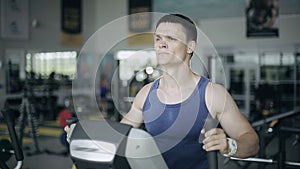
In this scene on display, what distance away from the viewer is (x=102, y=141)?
3.94ft

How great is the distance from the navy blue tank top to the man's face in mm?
194

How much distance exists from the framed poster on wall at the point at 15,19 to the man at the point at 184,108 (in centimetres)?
978

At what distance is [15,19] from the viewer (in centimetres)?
1091

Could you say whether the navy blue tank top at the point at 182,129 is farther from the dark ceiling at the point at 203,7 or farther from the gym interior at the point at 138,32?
the dark ceiling at the point at 203,7

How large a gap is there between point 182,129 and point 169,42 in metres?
0.34

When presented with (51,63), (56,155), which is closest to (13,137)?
(56,155)

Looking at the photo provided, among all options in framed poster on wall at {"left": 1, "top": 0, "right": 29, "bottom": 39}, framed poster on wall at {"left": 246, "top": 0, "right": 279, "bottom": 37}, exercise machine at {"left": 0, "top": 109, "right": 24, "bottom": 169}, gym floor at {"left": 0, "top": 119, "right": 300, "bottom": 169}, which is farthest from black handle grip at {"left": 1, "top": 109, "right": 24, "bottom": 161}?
framed poster on wall at {"left": 246, "top": 0, "right": 279, "bottom": 37}

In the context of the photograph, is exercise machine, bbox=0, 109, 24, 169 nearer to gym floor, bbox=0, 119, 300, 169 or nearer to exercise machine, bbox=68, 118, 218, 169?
exercise machine, bbox=68, 118, 218, 169

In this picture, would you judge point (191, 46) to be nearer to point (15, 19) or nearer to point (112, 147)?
point (112, 147)

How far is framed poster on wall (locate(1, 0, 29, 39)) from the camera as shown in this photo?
34.6 feet

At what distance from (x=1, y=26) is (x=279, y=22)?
7473 mm

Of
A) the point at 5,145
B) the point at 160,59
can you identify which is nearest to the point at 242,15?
the point at 5,145

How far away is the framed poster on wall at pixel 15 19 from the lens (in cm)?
1053

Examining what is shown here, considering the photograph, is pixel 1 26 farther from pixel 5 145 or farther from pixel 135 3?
pixel 5 145
